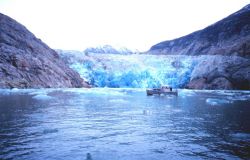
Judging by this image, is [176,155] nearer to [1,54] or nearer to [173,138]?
[173,138]

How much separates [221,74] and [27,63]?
40624 mm

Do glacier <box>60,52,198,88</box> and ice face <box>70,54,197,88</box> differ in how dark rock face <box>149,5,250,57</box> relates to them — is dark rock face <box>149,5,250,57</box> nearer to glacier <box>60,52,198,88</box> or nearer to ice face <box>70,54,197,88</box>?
glacier <box>60,52,198,88</box>

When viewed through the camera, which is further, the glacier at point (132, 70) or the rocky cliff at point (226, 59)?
the glacier at point (132, 70)

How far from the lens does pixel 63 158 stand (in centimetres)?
657

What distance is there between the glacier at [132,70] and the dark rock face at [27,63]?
15.6 ft

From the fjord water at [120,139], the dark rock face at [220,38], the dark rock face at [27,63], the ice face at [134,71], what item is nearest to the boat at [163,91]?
the ice face at [134,71]

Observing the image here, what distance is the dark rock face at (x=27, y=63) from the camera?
4518 centimetres

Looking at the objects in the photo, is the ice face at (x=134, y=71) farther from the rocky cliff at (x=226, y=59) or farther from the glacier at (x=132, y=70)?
the rocky cliff at (x=226, y=59)

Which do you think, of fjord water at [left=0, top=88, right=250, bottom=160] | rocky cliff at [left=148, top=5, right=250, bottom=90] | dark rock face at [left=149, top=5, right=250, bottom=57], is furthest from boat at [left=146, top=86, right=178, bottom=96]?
dark rock face at [left=149, top=5, right=250, bottom=57]

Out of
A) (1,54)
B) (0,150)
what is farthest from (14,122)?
(1,54)

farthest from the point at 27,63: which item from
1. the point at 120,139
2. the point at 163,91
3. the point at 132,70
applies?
the point at 120,139

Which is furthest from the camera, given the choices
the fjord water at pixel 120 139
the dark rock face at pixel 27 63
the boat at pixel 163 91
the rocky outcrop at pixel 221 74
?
the rocky outcrop at pixel 221 74

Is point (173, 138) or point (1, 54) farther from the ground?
point (1, 54)

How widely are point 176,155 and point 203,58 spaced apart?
6001 cm
